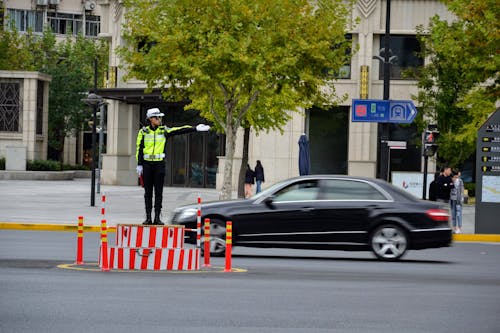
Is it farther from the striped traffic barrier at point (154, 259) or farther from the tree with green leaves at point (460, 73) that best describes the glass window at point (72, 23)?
the striped traffic barrier at point (154, 259)

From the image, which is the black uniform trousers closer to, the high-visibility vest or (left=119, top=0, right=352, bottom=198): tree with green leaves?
the high-visibility vest

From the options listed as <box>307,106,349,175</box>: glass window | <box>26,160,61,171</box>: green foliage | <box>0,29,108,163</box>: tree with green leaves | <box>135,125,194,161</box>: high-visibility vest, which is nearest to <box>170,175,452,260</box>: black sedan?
<box>135,125,194,161</box>: high-visibility vest

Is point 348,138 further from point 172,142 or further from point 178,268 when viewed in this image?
point 178,268

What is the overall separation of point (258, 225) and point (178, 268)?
10.9ft

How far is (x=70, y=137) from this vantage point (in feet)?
296

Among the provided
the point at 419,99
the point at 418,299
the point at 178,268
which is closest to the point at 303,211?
the point at 178,268

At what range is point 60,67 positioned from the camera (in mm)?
79500

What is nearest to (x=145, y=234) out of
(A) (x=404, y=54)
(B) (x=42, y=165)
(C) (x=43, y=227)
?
(C) (x=43, y=227)

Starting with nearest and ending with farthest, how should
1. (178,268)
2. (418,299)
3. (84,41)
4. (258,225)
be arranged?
1. (418,299)
2. (178,268)
3. (258,225)
4. (84,41)

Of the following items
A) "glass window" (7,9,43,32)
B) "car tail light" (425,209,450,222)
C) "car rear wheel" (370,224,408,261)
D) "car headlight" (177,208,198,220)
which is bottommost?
"car rear wheel" (370,224,408,261)

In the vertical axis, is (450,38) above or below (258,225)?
above

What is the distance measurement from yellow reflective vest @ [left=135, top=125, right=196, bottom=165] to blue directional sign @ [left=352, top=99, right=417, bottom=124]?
1219cm

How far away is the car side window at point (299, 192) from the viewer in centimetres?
1912

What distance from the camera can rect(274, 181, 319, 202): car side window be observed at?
19.1m
